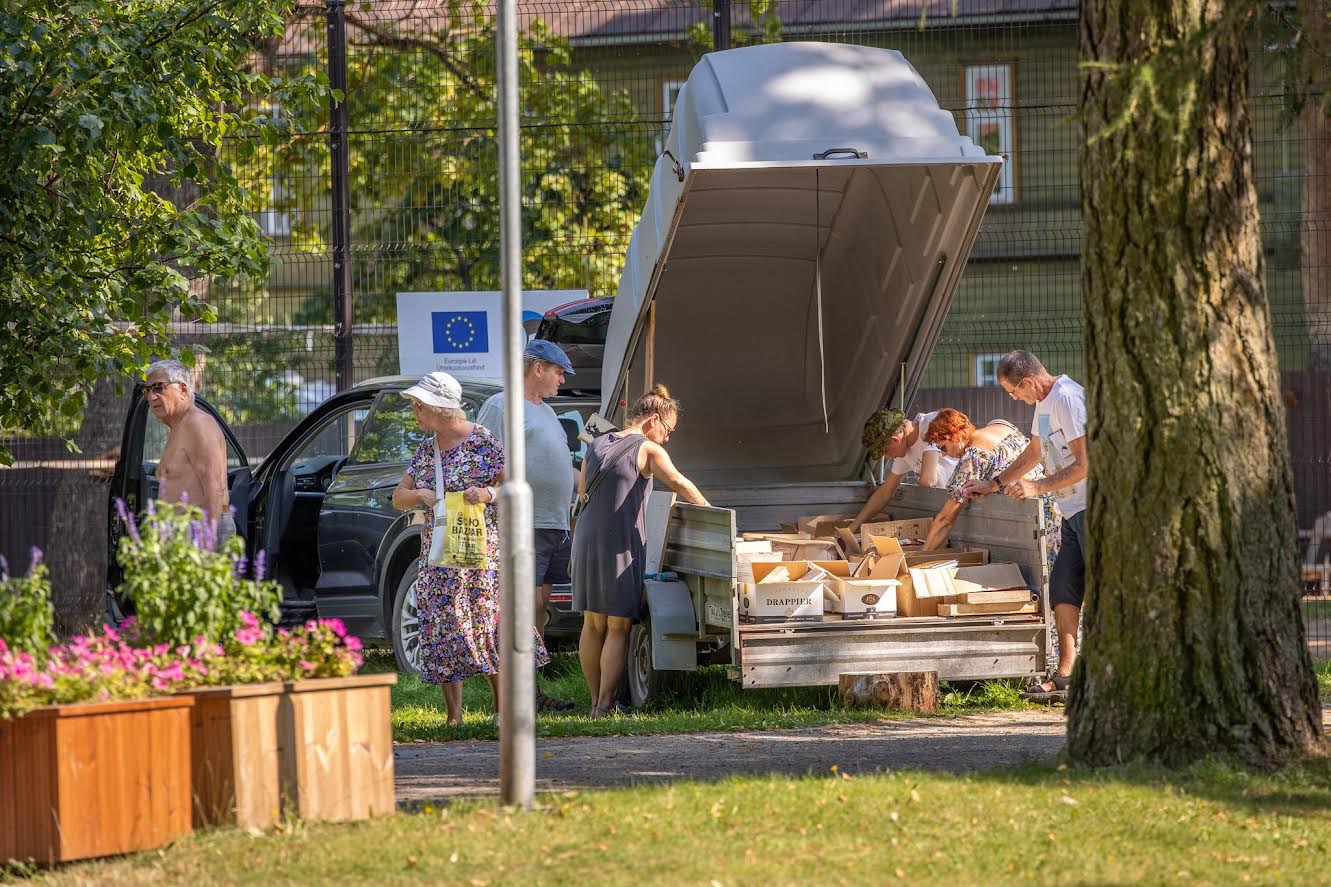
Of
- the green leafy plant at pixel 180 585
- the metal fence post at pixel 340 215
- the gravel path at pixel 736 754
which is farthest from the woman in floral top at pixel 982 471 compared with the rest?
the metal fence post at pixel 340 215

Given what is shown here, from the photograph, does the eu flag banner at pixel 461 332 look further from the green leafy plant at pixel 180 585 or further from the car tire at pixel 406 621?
the green leafy plant at pixel 180 585

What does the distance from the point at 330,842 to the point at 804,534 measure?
17.1ft

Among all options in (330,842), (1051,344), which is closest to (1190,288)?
(330,842)

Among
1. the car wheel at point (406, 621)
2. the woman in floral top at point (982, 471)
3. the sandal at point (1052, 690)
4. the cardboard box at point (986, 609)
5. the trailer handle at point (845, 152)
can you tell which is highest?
the trailer handle at point (845, 152)

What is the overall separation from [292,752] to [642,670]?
3.94m

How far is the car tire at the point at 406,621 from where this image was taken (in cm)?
1073

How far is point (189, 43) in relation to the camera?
9.54 m

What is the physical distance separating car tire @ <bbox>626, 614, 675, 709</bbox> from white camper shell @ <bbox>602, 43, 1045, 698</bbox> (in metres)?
0.02

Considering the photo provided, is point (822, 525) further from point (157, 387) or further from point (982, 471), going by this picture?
point (157, 387)

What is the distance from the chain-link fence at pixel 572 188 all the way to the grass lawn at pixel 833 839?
6.28 meters

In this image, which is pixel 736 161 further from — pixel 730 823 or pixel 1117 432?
pixel 730 823

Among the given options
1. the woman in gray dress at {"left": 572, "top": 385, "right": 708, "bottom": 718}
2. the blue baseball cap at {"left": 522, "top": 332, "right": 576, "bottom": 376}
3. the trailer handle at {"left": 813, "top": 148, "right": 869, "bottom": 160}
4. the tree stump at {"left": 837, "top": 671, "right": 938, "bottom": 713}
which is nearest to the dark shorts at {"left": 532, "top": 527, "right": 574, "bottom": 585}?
the woman in gray dress at {"left": 572, "top": 385, "right": 708, "bottom": 718}

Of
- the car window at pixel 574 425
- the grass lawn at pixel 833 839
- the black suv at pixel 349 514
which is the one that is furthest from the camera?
the car window at pixel 574 425

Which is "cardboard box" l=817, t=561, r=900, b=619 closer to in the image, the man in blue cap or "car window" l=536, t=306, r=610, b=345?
the man in blue cap
